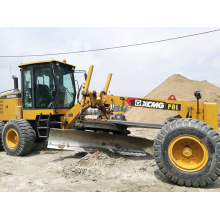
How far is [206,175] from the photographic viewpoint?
3.31m

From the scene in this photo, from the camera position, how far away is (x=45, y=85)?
6.21m

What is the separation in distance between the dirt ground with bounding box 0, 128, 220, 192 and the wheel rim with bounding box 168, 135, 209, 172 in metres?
0.37

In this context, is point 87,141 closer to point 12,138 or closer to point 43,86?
point 43,86

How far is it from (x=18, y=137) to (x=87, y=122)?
2012 millimetres

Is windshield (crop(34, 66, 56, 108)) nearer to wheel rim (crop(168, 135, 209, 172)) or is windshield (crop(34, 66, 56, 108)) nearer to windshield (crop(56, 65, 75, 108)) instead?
windshield (crop(56, 65, 75, 108))

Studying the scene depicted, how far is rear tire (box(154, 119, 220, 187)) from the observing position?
3.33 metres

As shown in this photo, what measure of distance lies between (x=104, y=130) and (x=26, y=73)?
3050 mm

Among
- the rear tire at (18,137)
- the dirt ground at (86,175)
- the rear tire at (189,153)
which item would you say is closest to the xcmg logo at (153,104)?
the rear tire at (189,153)

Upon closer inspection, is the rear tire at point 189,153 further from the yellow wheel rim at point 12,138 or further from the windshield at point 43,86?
the yellow wheel rim at point 12,138

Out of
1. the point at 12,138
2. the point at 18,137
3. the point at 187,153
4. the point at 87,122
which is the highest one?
the point at 87,122

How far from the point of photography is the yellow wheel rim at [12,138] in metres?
6.08

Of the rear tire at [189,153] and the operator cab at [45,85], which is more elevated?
the operator cab at [45,85]

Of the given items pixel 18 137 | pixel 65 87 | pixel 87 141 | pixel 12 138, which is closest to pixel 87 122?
pixel 87 141

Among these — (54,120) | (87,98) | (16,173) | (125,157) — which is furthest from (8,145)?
(125,157)
